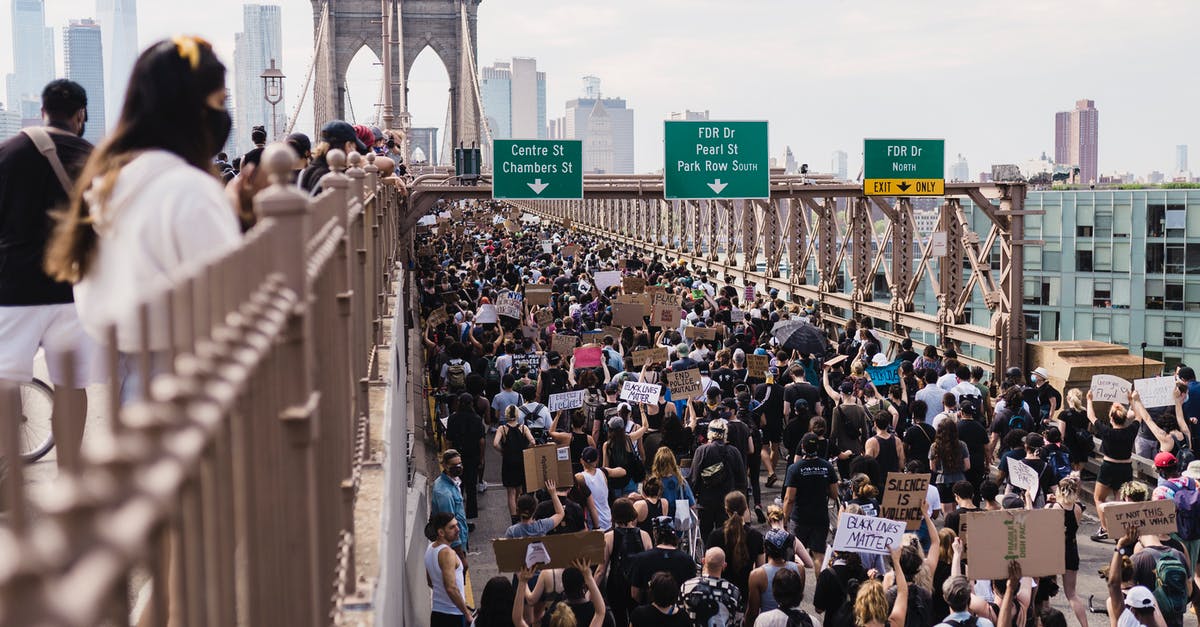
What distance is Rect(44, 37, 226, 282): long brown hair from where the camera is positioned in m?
2.66

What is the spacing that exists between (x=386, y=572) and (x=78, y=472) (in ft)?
10.5

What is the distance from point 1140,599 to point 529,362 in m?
8.36

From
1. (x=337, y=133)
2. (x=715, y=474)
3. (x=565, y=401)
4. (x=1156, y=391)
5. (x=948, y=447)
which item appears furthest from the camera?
(x=1156, y=391)

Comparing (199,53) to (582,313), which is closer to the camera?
(199,53)

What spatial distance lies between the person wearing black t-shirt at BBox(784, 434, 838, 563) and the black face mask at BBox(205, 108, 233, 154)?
7.49 meters

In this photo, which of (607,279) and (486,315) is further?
(607,279)

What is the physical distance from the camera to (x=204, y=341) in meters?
1.44

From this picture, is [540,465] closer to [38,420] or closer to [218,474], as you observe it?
[38,420]

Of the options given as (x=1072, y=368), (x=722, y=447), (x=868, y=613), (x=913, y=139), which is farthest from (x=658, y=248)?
(x=868, y=613)

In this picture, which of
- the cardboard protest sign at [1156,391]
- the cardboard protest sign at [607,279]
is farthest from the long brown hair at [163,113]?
the cardboard protest sign at [607,279]

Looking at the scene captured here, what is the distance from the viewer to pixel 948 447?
425 inches

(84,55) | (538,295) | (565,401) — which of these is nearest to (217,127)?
(565,401)

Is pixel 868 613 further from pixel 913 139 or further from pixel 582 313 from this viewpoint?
pixel 913 139

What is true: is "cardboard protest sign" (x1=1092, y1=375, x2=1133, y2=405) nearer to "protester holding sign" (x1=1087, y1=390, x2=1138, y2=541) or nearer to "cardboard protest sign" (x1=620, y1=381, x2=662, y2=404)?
"protester holding sign" (x1=1087, y1=390, x2=1138, y2=541)
